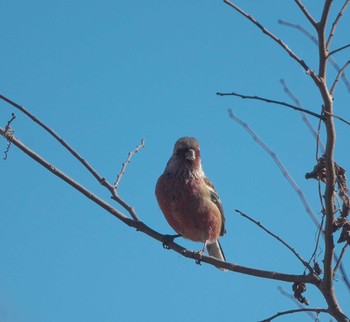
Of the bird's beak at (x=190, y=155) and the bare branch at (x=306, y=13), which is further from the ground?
the bird's beak at (x=190, y=155)

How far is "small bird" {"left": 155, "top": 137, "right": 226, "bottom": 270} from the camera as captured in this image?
638 centimetres

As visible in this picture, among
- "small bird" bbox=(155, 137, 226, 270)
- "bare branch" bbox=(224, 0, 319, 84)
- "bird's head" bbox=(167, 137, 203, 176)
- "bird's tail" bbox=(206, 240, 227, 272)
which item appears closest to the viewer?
"bare branch" bbox=(224, 0, 319, 84)

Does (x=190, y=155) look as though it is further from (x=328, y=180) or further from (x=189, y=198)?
(x=328, y=180)

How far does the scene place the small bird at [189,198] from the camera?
6379 mm

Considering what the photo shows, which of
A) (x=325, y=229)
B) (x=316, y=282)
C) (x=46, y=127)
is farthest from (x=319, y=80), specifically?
(x=46, y=127)

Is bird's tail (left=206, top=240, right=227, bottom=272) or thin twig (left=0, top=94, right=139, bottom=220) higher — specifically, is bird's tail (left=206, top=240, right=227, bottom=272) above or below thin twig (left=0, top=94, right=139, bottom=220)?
above

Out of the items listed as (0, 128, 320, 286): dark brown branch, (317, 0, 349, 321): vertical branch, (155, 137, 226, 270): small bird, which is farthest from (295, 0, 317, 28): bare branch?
(155, 137, 226, 270): small bird

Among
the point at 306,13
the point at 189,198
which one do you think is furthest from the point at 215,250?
the point at 306,13

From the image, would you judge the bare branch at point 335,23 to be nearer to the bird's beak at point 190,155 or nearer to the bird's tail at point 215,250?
the bird's beak at point 190,155

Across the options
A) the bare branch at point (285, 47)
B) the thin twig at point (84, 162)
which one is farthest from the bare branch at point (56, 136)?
the bare branch at point (285, 47)

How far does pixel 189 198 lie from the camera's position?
645 centimetres

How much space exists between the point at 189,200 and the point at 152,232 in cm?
192

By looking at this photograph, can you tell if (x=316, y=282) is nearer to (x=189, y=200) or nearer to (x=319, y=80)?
(x=319, y=80)

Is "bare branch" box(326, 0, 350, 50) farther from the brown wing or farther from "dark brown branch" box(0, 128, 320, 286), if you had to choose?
the brown wing
